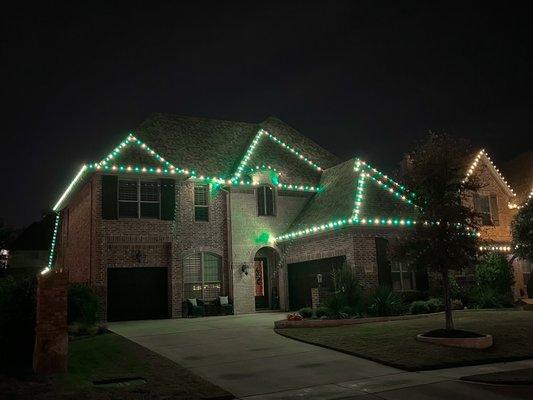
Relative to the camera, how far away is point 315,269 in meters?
22.8

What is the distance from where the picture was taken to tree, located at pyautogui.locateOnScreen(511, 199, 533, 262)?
22.5 metres

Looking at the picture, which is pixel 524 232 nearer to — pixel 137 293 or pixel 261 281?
pixel 261 281

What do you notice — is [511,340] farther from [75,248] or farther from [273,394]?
[75,248]

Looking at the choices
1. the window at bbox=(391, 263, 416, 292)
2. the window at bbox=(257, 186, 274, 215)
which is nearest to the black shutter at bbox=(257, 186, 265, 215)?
the window at bbox=(257, 186, 274, 215)

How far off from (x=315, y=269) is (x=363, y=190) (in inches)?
161

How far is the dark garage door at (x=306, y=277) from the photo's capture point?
2172cm

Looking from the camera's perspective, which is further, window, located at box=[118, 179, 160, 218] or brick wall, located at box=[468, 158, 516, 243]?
brick wall, located at box=[468, 158, 516, 243]

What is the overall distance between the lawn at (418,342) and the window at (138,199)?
10.0m

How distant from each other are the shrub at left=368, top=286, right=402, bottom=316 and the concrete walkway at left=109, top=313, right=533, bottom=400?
4.36 meters

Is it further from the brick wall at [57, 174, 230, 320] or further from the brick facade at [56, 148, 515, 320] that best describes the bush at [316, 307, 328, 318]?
the brick wall at [57, 174, 230, 320]

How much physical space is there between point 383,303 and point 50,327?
35.8ft

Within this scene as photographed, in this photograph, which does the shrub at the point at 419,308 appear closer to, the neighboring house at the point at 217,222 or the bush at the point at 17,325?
the neighboring house at the point at 217,222

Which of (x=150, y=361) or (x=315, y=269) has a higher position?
(x=315, y=269)

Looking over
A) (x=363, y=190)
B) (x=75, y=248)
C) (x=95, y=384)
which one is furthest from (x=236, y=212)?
(x=95, y=384)
